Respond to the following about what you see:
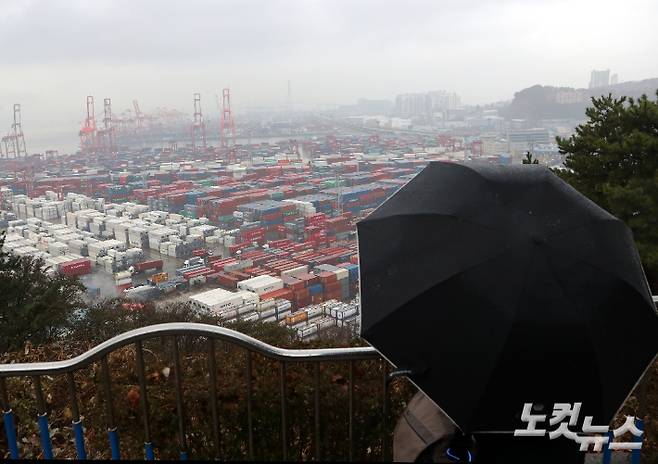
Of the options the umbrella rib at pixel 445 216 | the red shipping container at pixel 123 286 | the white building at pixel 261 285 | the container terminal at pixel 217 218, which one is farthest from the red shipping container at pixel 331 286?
the umbrella rib at pixel 445 216

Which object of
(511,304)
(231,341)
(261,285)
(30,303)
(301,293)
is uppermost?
(511,304)

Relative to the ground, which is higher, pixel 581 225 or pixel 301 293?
pixel 581 225

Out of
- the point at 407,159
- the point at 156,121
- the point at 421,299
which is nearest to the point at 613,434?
the point at 421,299

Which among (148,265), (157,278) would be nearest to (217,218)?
(148,265)

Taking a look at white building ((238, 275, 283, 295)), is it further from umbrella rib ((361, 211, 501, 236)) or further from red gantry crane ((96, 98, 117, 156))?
red gantry crane ((96, 98, 117, 156))

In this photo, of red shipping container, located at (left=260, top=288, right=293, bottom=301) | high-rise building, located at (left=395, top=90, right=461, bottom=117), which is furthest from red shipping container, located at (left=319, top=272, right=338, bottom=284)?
high-rise building, located at (left=395, top=90, right=461, bottom=117)

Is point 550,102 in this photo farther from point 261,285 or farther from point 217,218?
point 261,285

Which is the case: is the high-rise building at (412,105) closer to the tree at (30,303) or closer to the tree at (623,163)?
the tree at (623,163)
